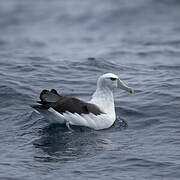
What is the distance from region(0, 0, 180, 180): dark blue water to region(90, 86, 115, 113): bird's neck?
0.52 meters

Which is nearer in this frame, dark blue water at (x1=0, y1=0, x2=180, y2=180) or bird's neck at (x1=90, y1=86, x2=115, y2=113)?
dark blue water at (x1=0, y1=0, x2=180, y2=180)

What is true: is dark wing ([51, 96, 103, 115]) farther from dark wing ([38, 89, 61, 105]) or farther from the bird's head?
the bird's head

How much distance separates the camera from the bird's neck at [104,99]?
12.8m

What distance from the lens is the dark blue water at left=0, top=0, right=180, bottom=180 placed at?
32.9 feet

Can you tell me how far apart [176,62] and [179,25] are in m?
8.53

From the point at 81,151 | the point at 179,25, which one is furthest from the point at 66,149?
the point at 179,25

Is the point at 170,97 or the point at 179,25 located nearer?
the point at 170,97

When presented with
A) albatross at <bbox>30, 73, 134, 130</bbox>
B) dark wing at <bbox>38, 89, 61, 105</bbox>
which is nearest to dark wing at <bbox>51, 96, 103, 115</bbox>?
albatross at <bbox>30, 73, 134, 130</bbox>

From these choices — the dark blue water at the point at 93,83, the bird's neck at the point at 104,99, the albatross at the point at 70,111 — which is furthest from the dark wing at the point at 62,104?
the bird's neck at the point at 104,99

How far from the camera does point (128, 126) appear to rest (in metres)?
12.7

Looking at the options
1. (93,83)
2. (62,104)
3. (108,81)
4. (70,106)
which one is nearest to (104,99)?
(108,81)

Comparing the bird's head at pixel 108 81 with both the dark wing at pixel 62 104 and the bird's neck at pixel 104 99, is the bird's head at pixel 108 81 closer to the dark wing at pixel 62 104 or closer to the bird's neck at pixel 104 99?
the bird's neck at pixel 104 99

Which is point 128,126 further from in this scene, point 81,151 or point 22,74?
point 22,74

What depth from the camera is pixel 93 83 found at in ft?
54.9
